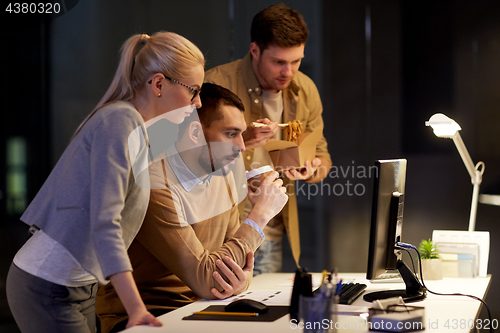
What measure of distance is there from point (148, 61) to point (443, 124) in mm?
1431

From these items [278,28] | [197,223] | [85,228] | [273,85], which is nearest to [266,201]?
[197,223]

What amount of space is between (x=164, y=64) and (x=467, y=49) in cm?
230

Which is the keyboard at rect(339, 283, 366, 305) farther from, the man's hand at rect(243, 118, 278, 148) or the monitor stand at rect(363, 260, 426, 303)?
the man's hand at rect(243, 118, 278, 148)

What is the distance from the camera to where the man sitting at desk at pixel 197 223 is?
1.61 m

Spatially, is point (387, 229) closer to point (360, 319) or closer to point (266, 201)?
point (360, 319)

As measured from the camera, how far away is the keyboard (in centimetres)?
158

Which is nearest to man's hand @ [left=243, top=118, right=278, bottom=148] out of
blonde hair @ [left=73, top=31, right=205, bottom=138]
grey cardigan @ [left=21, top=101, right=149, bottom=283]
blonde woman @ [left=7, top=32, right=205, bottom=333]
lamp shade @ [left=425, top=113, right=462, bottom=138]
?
lamp shade @ [left=425, top=113, right=462, bottom=138]

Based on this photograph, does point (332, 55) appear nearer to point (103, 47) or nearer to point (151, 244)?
point (103, 47)

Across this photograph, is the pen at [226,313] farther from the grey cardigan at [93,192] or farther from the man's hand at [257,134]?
the man's hand at [257,134]

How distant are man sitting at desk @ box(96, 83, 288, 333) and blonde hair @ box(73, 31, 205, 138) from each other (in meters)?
0.32

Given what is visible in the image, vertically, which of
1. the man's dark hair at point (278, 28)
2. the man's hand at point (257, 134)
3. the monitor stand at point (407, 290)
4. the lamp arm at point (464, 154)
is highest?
the man's dark hair at point (278, 28)

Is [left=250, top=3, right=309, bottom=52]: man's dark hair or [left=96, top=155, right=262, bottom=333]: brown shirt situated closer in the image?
[left=96, top=155, right=262, bottom=333]: brown shirt

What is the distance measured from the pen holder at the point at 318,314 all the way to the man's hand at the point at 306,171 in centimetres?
158

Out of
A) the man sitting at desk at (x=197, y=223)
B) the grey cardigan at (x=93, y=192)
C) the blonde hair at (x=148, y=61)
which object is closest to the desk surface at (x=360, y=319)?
the man sitting at desk at (x=197, y=223)
